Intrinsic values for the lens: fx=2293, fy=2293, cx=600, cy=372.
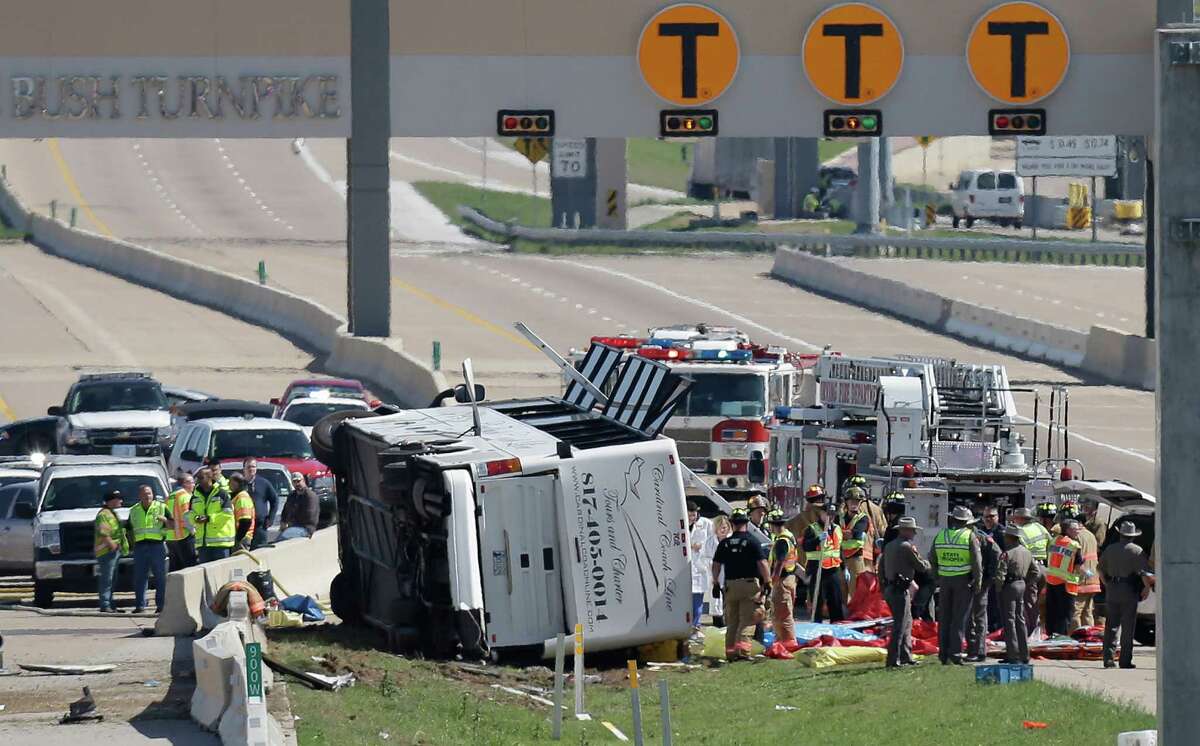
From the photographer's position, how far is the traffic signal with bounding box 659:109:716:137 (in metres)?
43.3

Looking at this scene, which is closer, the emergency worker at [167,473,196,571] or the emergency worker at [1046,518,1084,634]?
the emergency worker at [1046,518,1084,634]

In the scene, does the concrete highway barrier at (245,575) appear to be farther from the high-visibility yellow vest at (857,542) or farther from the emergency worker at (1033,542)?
the emergency worker at (1033,542)

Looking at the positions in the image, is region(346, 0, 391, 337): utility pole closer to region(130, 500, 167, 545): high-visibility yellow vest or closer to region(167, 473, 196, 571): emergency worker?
region(167, 473, 196, 571): emergency worker

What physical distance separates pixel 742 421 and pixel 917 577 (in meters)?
11.5

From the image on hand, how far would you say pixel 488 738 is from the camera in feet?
55.6

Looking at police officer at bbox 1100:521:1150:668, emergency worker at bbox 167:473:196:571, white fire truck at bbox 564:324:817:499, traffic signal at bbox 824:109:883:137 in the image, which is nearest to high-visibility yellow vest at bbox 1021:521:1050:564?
police officer at bbox 1100:521:1150:668

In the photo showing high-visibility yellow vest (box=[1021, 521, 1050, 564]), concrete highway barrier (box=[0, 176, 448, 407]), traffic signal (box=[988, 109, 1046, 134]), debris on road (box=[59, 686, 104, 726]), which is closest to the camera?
debris on road (box=[59, 686, 104, 726])

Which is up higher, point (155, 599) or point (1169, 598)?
point (1169, 598)

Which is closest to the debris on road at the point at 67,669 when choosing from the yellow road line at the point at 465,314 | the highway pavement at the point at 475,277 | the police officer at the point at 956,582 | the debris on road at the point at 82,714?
the debris on road at the point at 82,714

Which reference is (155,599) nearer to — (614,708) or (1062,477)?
(614,708)

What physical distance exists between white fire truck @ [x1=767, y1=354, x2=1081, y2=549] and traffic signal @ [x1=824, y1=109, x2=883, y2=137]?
13.1 metres

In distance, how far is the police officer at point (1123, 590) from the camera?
1989 cm

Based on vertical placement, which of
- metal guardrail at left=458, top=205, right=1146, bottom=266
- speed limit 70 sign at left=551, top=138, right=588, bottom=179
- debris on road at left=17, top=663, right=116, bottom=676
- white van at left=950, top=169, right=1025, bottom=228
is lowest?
debris on road at left=17, top=663, right=116, bottom=676

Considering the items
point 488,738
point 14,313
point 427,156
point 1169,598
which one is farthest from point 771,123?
point 427,156
